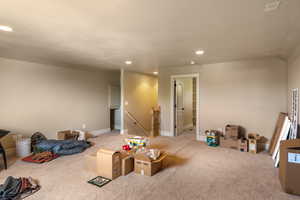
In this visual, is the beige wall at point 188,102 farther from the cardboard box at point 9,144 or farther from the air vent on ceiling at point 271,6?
the cardboard box at point 9,144

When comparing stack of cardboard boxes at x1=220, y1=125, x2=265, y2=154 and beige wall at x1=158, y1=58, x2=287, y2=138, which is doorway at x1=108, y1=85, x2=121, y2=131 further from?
stack of cardboard boxes at x1=220, y1=125, x2=265, y2=154

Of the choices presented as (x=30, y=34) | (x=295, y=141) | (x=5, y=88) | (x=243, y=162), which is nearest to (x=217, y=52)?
(x=295, y=141)

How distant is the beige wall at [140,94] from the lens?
619cm

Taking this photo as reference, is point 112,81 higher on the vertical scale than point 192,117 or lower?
higher

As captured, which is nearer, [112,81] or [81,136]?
[81,136]

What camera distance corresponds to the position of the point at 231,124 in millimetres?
4746

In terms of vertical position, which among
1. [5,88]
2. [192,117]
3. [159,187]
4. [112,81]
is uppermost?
[112,81]

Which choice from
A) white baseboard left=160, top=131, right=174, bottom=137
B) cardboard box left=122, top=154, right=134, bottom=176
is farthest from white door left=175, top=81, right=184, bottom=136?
cardboard box left=122, top=154, right=134, bottom=176

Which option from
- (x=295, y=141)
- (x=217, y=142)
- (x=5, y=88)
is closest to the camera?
(x=295, y=141)

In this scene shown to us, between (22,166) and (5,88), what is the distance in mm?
1984

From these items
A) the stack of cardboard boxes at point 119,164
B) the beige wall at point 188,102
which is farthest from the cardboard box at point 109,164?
the beige wall at point 188,102

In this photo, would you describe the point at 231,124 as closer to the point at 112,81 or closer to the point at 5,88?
the point at 112,81

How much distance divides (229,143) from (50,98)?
518 centimetres

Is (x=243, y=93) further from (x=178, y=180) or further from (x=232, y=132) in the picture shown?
(x=178, y=180)
